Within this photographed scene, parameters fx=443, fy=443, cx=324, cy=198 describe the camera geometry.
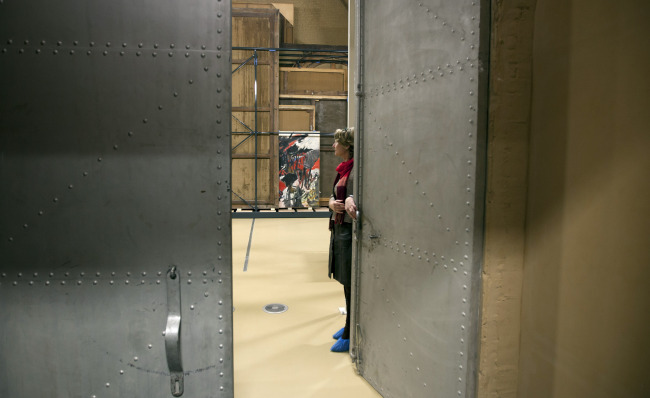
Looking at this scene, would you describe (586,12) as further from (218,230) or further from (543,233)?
(218,230)

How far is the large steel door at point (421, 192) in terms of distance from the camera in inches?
96.3

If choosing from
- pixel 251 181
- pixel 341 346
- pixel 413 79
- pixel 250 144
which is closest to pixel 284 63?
pixel 250 144

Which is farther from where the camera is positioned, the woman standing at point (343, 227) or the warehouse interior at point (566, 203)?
the woman standing at point (343, 227)

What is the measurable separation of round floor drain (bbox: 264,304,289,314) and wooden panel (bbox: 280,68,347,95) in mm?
8388

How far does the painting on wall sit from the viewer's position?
12422 mm

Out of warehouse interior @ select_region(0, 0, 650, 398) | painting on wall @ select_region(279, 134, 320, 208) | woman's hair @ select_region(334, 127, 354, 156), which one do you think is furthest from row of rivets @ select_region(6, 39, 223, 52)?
painting on wall @ select_region(279, 134, 320, 208)

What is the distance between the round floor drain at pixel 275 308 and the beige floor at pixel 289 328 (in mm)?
74

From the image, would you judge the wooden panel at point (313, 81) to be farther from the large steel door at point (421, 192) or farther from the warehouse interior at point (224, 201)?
the warehouse interior at point (224, 201)

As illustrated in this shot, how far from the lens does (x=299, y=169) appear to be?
41.2ft

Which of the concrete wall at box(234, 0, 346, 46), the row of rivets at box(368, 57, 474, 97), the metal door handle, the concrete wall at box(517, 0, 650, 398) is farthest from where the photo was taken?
the concrete wall at box(234, 0, 346, 46)

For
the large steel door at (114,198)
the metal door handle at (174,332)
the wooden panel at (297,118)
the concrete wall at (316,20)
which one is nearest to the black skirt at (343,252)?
the large steel door at (114,198)

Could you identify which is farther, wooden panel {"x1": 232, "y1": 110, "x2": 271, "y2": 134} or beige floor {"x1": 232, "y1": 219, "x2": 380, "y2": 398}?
wooden panel {"x1": 232, "y1": 110, "x2": 271, "y2": 134}

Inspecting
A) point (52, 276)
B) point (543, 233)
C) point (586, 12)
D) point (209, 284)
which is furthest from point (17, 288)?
point (586, 12)

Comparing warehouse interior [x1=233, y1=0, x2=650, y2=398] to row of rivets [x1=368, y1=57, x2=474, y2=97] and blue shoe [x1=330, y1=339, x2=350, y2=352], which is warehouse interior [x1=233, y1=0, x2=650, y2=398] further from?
blue shoe [x1=330, y1=339, x2=350, y2=352]
